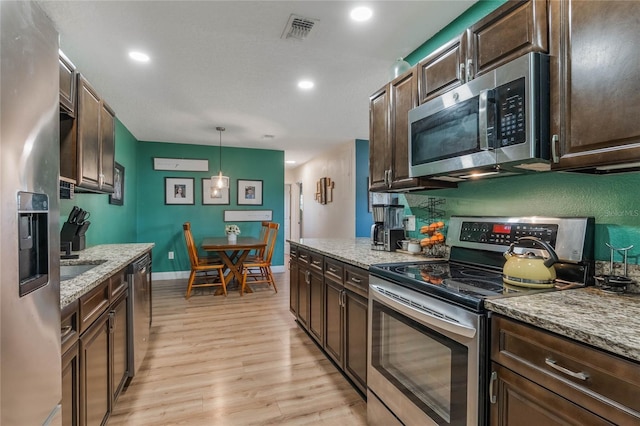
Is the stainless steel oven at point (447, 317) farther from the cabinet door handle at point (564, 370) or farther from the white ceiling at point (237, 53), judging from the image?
the white ceiling at point (237, 53)

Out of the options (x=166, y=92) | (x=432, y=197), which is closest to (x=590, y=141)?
(x=432, y=197)

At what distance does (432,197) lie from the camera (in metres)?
2.39

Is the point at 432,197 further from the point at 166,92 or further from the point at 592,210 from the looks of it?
the point at 166,92

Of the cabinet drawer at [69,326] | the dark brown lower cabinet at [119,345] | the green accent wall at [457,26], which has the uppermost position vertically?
the green accent wall at [457,26]

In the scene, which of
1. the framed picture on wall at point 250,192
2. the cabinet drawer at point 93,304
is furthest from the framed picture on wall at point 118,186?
the cabinet drawer at point 93,304

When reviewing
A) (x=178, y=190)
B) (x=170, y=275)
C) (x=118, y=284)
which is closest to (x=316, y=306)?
(x=118, y=284)

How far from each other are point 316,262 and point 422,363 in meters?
1.37

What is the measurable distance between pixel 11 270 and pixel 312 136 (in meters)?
4.77

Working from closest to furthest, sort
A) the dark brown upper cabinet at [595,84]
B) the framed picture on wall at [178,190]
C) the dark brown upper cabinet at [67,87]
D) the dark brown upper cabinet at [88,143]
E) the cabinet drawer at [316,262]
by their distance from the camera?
1. the dark brown upper cabinet at [595,84]
2. the dark brown upper cabinet at [67,87]
3. the dark brown upper cabinet at [88,143]
4. the cabinet drawer at [316,262]
5. the framed picture on wall at [178,190]

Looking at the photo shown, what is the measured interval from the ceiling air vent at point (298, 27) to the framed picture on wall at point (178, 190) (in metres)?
4.11

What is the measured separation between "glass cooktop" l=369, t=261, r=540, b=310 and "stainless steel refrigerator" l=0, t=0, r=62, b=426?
1.27m

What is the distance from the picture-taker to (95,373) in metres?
1.52

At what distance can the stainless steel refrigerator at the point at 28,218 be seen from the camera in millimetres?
700

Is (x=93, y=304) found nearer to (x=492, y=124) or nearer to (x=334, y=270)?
(x=334, y=270)
